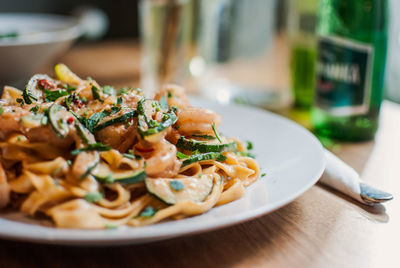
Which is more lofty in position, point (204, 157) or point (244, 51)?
point (244, 51)

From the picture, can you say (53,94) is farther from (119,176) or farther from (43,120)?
(119,176)

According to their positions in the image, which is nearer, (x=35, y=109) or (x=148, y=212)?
(x=148, y=212)

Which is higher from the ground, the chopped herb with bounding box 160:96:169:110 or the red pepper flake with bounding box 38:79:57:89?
the red pepper flake with bounding box 38:79:57:89

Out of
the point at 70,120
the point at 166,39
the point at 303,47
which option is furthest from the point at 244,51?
the point at 70,120

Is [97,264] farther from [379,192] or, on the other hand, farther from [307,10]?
[307,10]

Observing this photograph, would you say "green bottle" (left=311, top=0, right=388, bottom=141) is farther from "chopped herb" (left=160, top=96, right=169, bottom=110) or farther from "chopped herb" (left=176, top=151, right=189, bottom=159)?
"chopped herb" (left=176, top=151, right=189, bottom=159)

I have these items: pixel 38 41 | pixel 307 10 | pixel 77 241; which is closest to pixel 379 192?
pixel 77 241

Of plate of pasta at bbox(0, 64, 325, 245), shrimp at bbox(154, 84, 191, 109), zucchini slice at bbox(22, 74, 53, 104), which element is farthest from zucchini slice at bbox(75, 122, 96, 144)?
shrimp at bbox(154, 84, 191, 109)
